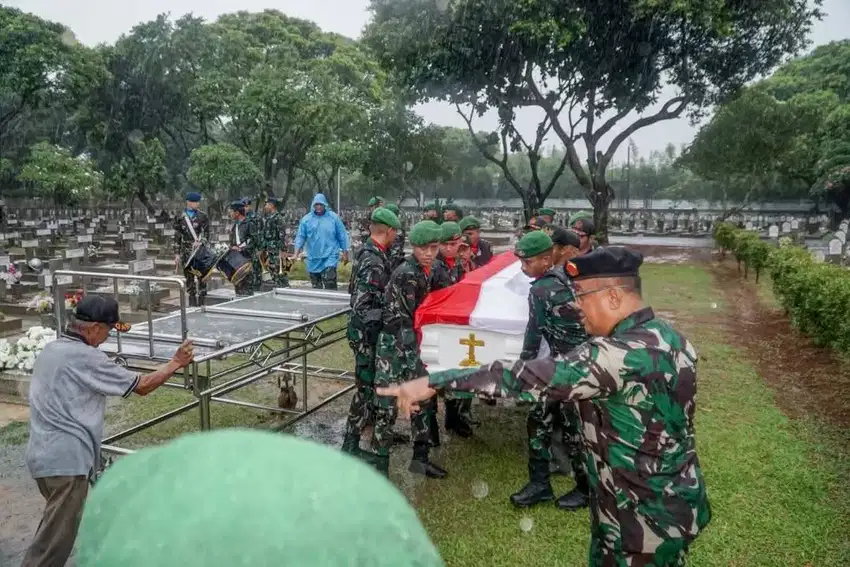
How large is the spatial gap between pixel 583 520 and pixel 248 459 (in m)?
3.48

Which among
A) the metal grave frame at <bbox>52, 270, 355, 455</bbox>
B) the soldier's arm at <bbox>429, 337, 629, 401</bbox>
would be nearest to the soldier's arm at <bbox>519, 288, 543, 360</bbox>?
Result: the metal grave frame at <bbox>52, 270, 355, 455</bbox>

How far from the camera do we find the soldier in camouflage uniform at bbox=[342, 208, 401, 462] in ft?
13.9

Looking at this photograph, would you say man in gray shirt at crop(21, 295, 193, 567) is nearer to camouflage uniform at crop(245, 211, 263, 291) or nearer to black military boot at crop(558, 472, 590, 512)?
black military boot at crop(558, 472, 590, 512)

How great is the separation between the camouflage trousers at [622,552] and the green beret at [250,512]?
5.16 ft

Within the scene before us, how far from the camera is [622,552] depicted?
78.0 inches

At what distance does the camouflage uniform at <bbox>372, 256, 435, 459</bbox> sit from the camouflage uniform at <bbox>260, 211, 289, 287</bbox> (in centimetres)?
484

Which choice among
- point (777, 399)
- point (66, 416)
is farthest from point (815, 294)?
point (66, 416)

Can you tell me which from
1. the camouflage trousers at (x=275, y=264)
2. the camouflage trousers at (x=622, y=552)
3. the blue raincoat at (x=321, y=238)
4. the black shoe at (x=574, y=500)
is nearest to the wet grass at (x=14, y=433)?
the blue raincoat at (x=321, y=238)

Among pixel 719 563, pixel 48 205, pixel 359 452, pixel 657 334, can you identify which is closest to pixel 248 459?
pixel 657 334

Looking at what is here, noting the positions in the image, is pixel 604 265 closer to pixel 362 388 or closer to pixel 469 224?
pixel 362 388

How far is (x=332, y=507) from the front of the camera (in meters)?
0.56

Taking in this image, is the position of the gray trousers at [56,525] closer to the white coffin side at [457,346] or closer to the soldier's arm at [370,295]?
the soldier's arm at [370,295]

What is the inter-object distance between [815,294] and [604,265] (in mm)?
6593

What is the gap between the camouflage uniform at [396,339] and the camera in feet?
13.1
